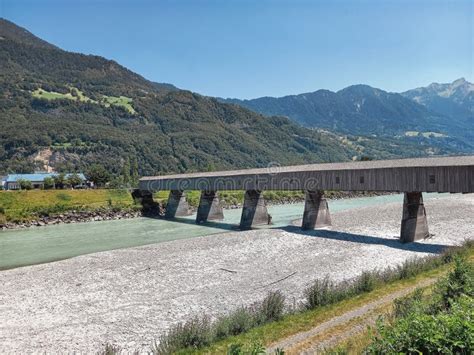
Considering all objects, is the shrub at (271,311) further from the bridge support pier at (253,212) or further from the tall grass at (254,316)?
the bridge support pier at (253,212)

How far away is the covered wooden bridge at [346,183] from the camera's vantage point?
77.7 feet

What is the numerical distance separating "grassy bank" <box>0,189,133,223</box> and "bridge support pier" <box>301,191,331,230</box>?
102 ft

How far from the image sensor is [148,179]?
5766 centimetres

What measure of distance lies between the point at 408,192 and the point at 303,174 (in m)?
8.97

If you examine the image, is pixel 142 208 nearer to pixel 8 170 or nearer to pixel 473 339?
pixel 473 339

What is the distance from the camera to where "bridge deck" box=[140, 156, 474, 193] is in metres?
23.2

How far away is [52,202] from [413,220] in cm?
4646

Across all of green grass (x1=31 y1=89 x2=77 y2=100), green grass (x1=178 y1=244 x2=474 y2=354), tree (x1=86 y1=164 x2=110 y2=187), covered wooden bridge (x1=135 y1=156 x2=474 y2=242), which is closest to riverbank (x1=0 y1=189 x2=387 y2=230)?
covered wooden bridge (x1=135 y1=156 x2=474 y2=242)

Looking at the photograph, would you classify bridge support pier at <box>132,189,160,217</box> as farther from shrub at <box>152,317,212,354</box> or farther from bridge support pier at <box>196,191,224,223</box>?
shrub at <box>152,317,212,354</box>

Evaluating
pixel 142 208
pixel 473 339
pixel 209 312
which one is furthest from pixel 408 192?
pixel 142 208

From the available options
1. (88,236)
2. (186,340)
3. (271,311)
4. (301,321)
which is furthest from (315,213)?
(186,340)

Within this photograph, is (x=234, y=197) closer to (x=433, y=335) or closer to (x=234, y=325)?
(x=234, y=325)

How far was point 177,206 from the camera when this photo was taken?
51500mm

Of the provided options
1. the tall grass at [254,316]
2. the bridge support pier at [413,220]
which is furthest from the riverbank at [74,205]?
the tall grass at [254,316]
